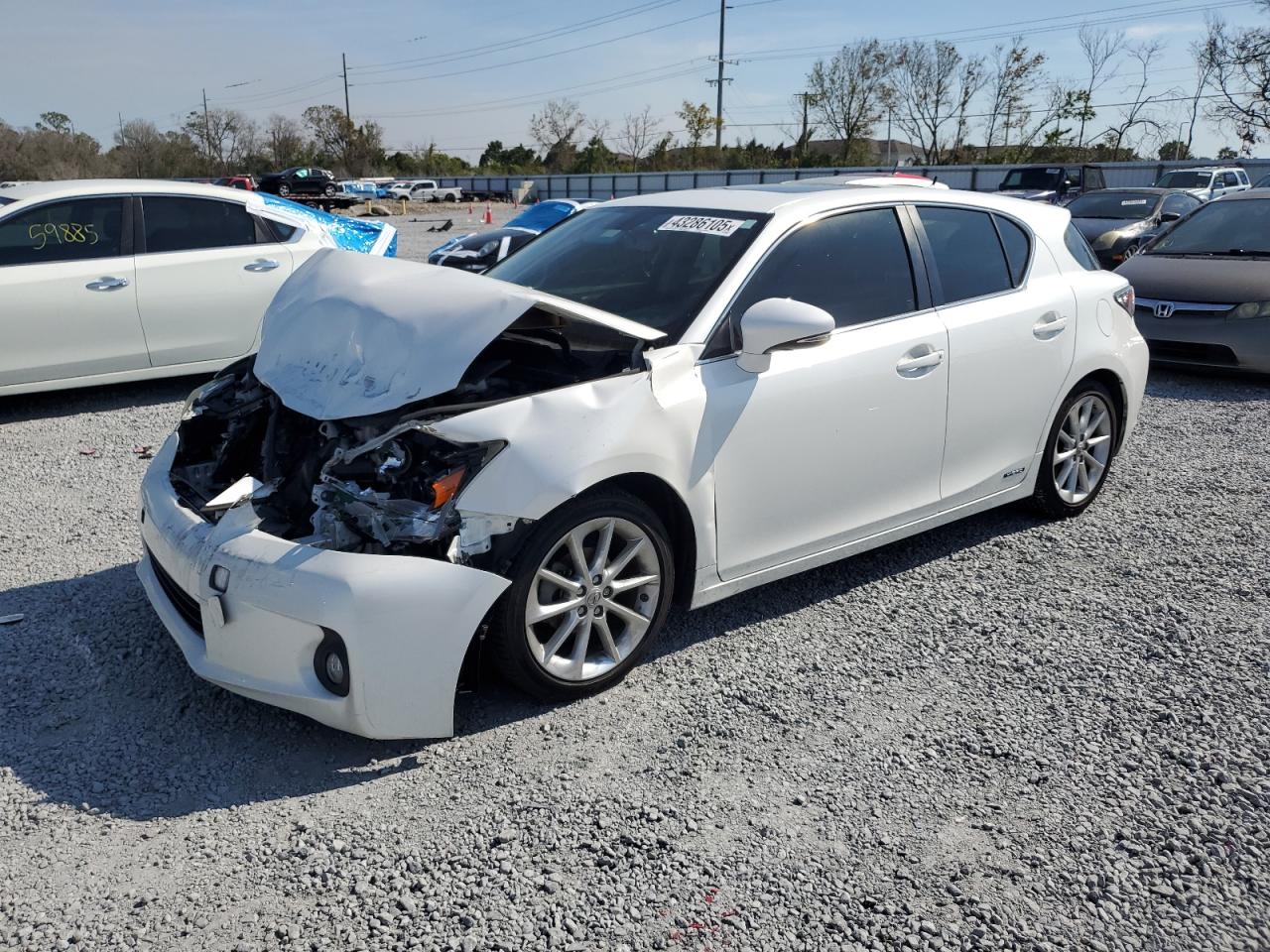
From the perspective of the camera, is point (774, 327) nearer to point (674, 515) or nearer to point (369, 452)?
point (674, 515)

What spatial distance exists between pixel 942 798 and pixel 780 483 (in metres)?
1.27

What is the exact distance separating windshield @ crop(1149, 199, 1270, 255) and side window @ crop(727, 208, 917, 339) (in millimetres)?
6500

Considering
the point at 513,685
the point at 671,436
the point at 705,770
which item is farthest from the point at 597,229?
the point at 705,770

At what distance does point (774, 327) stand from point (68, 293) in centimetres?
570

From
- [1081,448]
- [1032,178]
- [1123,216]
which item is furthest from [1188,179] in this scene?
[1081,448]

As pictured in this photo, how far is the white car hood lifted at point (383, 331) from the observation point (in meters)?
3.35

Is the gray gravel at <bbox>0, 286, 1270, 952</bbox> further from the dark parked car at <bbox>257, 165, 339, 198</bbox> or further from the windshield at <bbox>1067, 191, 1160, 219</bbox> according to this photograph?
the dark parked car at <bbox>257, 165, 339, 198</bbox>

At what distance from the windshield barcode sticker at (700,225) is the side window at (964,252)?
37.3 inches

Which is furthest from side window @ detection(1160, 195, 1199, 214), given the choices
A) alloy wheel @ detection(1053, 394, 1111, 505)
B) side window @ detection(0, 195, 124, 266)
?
side window @ detection(0, 195, 124, 266)

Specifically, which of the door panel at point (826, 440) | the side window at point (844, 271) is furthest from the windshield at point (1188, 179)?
the door panel at point (826, 440)

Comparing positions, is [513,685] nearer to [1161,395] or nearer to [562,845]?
[562,845]

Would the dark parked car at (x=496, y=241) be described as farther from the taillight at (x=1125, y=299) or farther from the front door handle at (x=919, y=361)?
the front door handle at (x=919, y=361)

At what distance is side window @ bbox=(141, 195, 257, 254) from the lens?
301 inches

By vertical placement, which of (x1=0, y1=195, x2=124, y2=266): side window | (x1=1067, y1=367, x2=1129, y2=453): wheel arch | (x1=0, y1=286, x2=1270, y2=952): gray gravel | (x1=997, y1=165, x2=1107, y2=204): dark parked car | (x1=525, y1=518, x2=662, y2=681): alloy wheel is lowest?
(x1=0, y1=286, x2=1270, y2=952): gray gravel
